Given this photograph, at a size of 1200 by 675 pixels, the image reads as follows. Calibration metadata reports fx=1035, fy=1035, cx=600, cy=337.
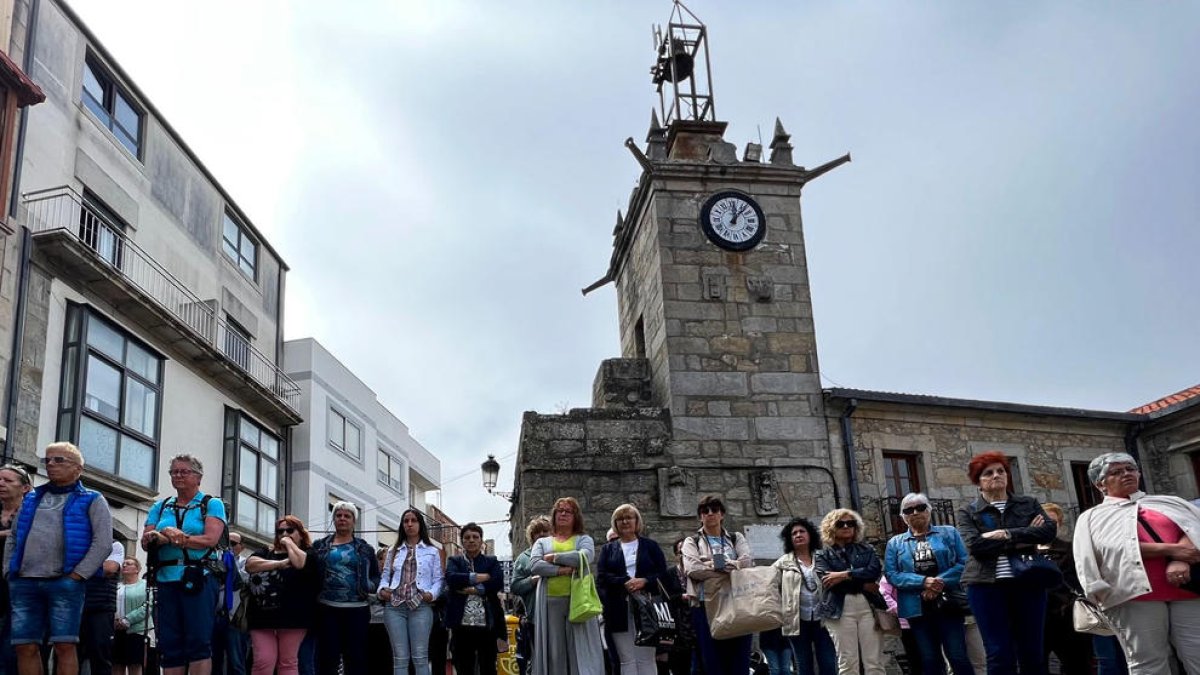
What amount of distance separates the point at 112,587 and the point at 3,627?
2.21 ft

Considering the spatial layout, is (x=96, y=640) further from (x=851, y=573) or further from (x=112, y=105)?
(x=112, y=105)

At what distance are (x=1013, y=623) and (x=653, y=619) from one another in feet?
8.10

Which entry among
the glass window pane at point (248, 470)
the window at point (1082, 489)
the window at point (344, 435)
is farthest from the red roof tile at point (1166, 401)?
the window at point (344, 435)

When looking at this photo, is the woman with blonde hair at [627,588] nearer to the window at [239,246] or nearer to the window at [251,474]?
the window at [251,474]

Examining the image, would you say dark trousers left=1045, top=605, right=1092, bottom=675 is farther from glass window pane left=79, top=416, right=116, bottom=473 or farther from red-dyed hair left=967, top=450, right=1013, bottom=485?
glass window pane left=79, top=416, right=116, bottom=473

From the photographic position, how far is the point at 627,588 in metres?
7.61

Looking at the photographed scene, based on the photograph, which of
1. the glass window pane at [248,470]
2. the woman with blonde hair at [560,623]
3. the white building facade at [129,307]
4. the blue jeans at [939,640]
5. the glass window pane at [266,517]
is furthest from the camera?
the glass window pane at [266,517]

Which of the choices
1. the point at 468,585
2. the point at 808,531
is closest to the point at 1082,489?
the point at 808,531

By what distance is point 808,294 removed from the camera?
577 inches

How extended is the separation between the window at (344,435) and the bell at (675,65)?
16484 mm

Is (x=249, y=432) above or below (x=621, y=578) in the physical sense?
above

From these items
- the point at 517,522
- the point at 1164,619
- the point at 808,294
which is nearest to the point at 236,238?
the point at 517,522

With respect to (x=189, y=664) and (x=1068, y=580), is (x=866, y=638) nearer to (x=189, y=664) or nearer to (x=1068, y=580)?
(x=1068, y=580)

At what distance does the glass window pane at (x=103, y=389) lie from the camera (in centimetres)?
1683
